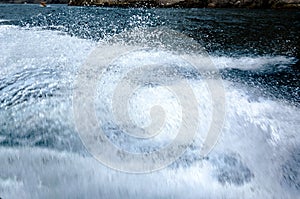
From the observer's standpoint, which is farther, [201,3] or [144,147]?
[201,3]

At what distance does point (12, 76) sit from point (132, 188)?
3367 millimetres

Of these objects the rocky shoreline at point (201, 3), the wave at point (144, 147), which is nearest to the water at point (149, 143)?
the wave at point (144, 147)

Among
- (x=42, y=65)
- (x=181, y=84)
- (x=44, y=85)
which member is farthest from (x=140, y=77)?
(x=42, y=65)

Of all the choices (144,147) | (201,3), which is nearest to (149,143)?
(144,147)

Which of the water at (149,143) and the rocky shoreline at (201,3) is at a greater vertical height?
the rocky shoreline at (201,3)

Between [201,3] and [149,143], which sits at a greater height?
[201,3]

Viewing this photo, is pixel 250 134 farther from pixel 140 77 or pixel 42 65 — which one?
pixel 42 65

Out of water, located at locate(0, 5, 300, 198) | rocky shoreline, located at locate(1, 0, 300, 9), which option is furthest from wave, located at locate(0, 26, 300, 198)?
rocky shoreline, located at locate(1, 0, 300, 9)

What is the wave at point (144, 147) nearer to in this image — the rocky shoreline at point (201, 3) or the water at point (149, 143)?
the water at point (149, 143)

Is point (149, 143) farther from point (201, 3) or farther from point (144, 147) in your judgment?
point (201, 3)

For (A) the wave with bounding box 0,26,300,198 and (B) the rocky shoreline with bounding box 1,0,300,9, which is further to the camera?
(B) the rocky shoreline with bounding box 1,0,300,9

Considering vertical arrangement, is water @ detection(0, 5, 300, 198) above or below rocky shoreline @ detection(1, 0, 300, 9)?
below

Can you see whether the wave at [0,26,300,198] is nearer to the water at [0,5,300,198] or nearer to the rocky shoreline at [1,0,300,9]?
the water at [0,5,300,198]

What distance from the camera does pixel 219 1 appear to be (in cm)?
2388
